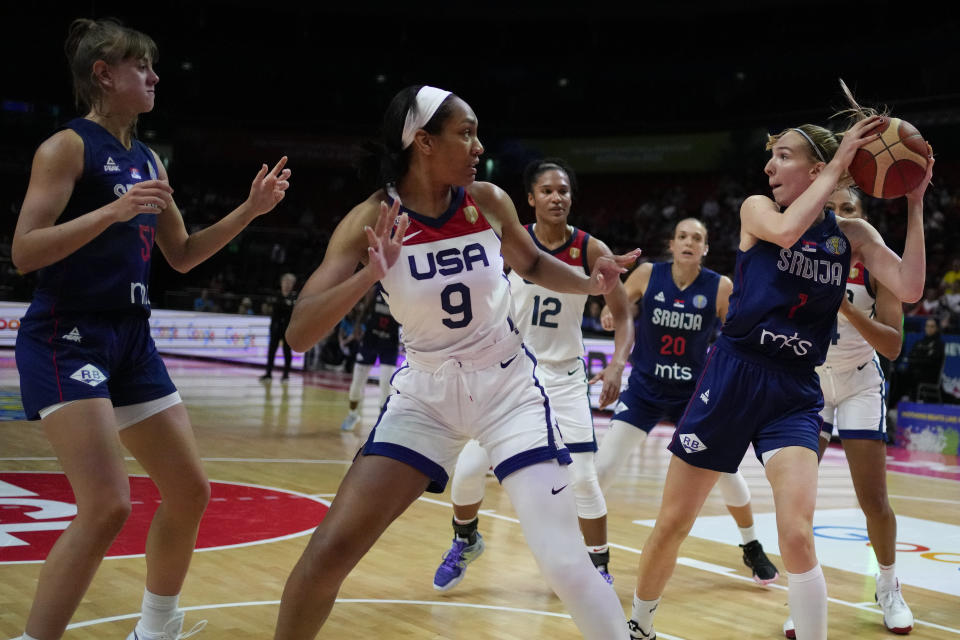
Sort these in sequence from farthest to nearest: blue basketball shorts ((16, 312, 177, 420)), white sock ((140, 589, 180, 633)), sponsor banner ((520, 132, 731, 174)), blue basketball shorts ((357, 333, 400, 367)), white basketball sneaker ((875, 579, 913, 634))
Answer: sponsor banner ((520, 132, 731, 174)) < blue basketball shorts ((357, 333, 400, 367)) < white basketball sneaker ((875, 579, 913, 634)) < white sock ((140, 589, 180, 633)) < blue basketball shorts ((16, 312, 177, 420))

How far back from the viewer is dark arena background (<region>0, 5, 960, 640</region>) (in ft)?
18.2

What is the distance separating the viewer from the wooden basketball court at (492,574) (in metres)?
4.90

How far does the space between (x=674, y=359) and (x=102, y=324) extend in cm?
373

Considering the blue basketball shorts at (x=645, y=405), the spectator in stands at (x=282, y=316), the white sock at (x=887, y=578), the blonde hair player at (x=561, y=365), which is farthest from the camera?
the spectator in stands at (x=282, y=316)

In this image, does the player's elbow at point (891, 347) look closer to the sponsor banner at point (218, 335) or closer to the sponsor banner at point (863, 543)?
the sponsor banner at point (863, 543)

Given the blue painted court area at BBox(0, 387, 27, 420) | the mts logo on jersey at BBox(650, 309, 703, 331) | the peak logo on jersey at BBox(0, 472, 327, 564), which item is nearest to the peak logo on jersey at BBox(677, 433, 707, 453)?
the mts logo on jersey at BBox(650, 309, 703, 331)

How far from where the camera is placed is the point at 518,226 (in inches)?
147

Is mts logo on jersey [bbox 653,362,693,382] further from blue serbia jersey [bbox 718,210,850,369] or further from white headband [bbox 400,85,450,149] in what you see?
white headband [bbox 400,85,450,149]

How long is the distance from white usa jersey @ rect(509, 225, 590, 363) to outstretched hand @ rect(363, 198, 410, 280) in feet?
9.73

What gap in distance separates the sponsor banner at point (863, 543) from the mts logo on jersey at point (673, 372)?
1.27 meters

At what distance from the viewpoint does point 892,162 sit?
3.96 m

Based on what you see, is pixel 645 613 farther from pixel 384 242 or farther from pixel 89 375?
pixel 89 375

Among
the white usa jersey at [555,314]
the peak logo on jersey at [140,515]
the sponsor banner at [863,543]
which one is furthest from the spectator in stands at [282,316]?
the white usa jersey at [555,314]

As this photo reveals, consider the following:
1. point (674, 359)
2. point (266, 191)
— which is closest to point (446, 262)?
point (266, 191)
